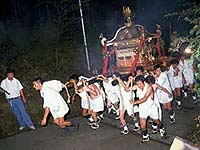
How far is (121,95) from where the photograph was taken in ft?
29.1

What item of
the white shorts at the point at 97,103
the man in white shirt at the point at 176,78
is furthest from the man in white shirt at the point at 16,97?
the man in white shirt at the point at 176,78

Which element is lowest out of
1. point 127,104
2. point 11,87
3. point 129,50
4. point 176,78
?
point 127,104

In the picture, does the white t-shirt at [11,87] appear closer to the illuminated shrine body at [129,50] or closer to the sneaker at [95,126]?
the sneaker at [95,126]

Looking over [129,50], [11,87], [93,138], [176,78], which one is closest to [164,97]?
[176,78]

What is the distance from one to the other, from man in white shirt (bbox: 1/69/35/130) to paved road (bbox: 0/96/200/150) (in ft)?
1.37

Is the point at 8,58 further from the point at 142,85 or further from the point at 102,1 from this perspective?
the point at 142,85

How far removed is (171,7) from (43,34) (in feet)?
24.1

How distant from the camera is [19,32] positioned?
15875 millimetres

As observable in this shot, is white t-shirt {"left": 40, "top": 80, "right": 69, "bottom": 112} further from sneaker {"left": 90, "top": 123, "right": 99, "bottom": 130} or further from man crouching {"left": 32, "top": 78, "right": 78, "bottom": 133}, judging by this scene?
sneaker {"left": 90, "top": 123, "right": 99, "bottom": 130}

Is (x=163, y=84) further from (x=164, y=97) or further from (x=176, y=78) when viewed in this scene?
(x=176, y=78)

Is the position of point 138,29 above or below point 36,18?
below

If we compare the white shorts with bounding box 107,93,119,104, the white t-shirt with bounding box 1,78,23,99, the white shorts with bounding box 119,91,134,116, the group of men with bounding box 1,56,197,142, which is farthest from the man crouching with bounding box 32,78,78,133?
the white shorts with bounding box 107,93,119,104

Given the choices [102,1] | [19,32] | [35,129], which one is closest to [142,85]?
[35,129]

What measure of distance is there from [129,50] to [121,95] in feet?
10.8
